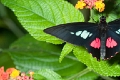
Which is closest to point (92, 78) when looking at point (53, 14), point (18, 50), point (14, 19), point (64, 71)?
point (64, 71)

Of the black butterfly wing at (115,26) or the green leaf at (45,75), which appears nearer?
the black butterfly wing at (115,26)

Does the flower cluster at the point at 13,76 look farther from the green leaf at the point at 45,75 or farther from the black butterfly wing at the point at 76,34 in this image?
the black butterfly wing at the point at 76,34

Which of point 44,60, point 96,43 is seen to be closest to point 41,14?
point 96,43

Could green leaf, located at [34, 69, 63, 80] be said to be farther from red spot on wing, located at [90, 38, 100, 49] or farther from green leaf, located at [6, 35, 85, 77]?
green leaf, located at [6, 35, 85, 77]

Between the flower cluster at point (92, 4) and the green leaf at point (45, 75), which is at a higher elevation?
the flower cluster at point (92, 4)

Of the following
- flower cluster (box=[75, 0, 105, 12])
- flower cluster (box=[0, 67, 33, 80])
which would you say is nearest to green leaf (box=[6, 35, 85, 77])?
flower cluster (box=[0, 67, 33, 80])

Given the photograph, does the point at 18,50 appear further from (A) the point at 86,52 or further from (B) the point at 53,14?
(A) the point at 86,52

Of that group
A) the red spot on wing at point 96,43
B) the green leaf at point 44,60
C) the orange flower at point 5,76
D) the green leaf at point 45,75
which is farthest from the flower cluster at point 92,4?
the green leaf at point 44,60
